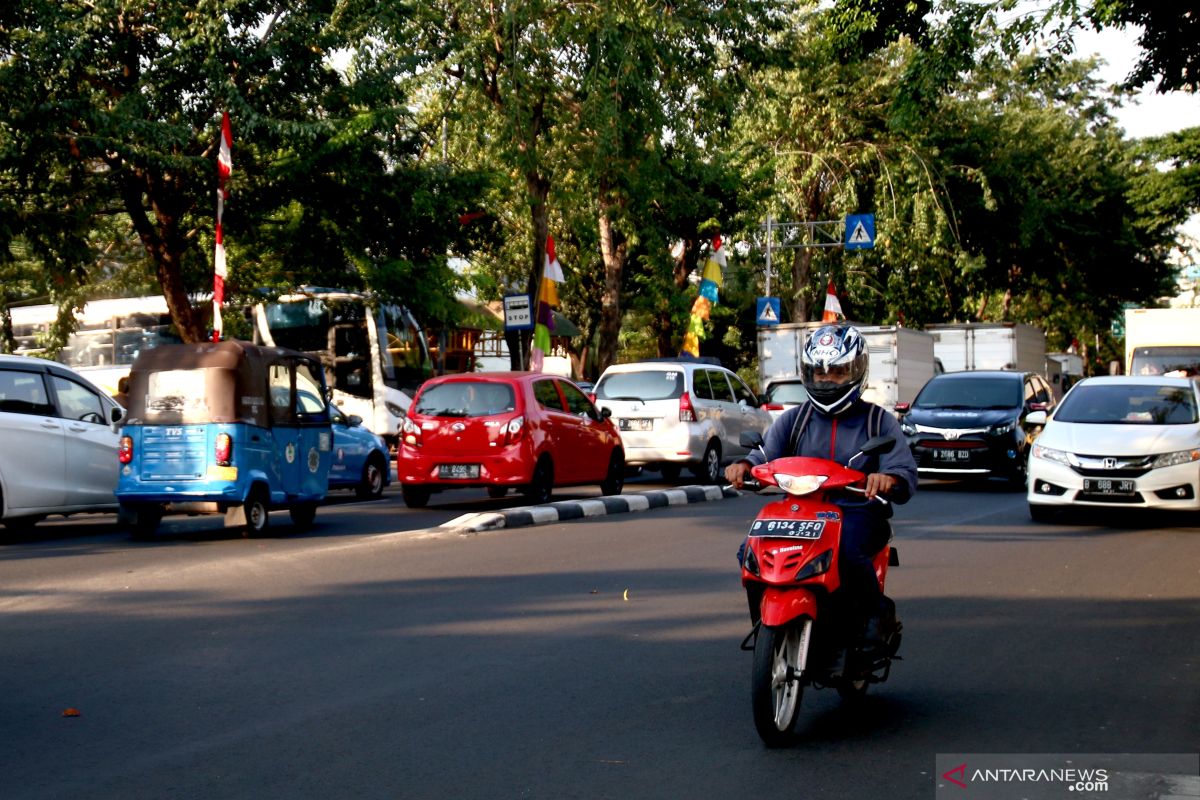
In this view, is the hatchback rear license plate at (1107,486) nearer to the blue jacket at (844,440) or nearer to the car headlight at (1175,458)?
the car headlight at (1175,458)

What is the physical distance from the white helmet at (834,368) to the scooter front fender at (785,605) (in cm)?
96

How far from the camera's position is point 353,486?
846 inches

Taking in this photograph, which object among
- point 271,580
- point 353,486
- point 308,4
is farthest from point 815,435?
point 308,4

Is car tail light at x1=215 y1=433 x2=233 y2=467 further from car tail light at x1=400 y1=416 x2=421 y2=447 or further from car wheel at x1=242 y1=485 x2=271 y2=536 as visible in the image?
Result: car tail light at x1=400 y1=416 x2=421 y2=447

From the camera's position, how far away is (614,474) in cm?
2031

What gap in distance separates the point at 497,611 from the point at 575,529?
5719 mm

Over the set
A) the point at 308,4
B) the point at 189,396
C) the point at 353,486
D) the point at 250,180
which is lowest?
the point at 353,486

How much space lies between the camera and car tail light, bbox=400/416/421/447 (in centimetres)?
1817

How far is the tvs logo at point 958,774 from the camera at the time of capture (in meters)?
5.63

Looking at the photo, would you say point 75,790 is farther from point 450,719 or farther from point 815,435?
point 815,435

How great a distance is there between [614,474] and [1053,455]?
617 cm

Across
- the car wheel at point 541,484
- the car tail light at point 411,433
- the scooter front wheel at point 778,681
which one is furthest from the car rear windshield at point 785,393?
the scooter front wheel at point 778,681

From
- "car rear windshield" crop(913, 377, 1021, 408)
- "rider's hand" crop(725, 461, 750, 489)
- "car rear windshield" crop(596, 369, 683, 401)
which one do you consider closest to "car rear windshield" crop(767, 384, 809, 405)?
"car rear windshield" crop(913, 377, 1021, 408)

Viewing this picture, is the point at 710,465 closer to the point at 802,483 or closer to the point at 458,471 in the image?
the point at 458,471
